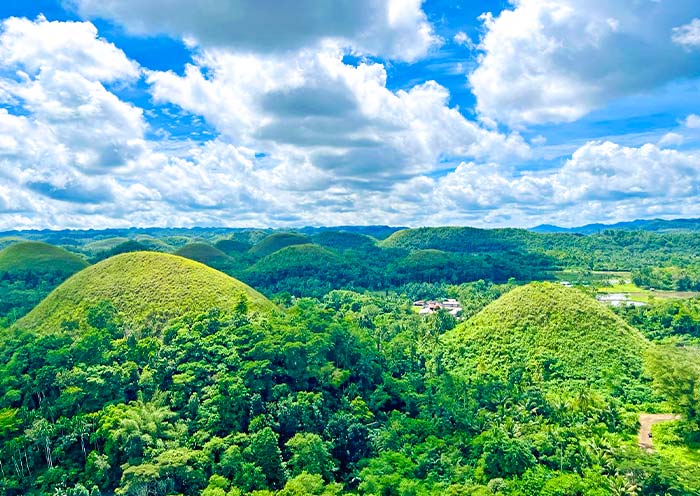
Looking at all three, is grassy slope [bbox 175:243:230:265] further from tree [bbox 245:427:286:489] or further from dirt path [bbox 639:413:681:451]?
dirt path [bbox 639:413:681:451]

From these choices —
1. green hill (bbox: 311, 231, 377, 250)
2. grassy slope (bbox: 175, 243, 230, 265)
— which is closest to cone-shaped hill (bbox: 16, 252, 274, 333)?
grassy slope (bbox: 175, 243, 230, 265)

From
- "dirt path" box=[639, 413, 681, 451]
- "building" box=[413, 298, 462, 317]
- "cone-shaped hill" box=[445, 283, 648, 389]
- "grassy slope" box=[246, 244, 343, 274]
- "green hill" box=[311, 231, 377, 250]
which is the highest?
"green hill" box=[311, 231, 377, 250]

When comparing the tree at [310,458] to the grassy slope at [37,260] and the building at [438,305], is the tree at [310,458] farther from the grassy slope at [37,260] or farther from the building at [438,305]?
the grassy slope at [37,260]

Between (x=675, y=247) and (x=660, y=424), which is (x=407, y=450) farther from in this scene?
(x=675, y=247)

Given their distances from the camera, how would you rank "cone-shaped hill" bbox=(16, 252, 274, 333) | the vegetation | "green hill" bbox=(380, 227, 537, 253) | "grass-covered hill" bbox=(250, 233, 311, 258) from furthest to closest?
"green hill" bbox=(380, 227, 537, 253), "grass-covered hill" bbox=(250, 233, 311, 258), the vegetation, "cone-shaped hill" bbox=(16, 252, 274, 333)

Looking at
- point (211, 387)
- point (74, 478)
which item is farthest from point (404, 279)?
point (74, 478)

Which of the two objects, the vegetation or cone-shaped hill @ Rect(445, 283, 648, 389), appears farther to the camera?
the vegetation

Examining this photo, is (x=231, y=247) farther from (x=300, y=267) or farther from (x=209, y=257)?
(x=300, y=267)
